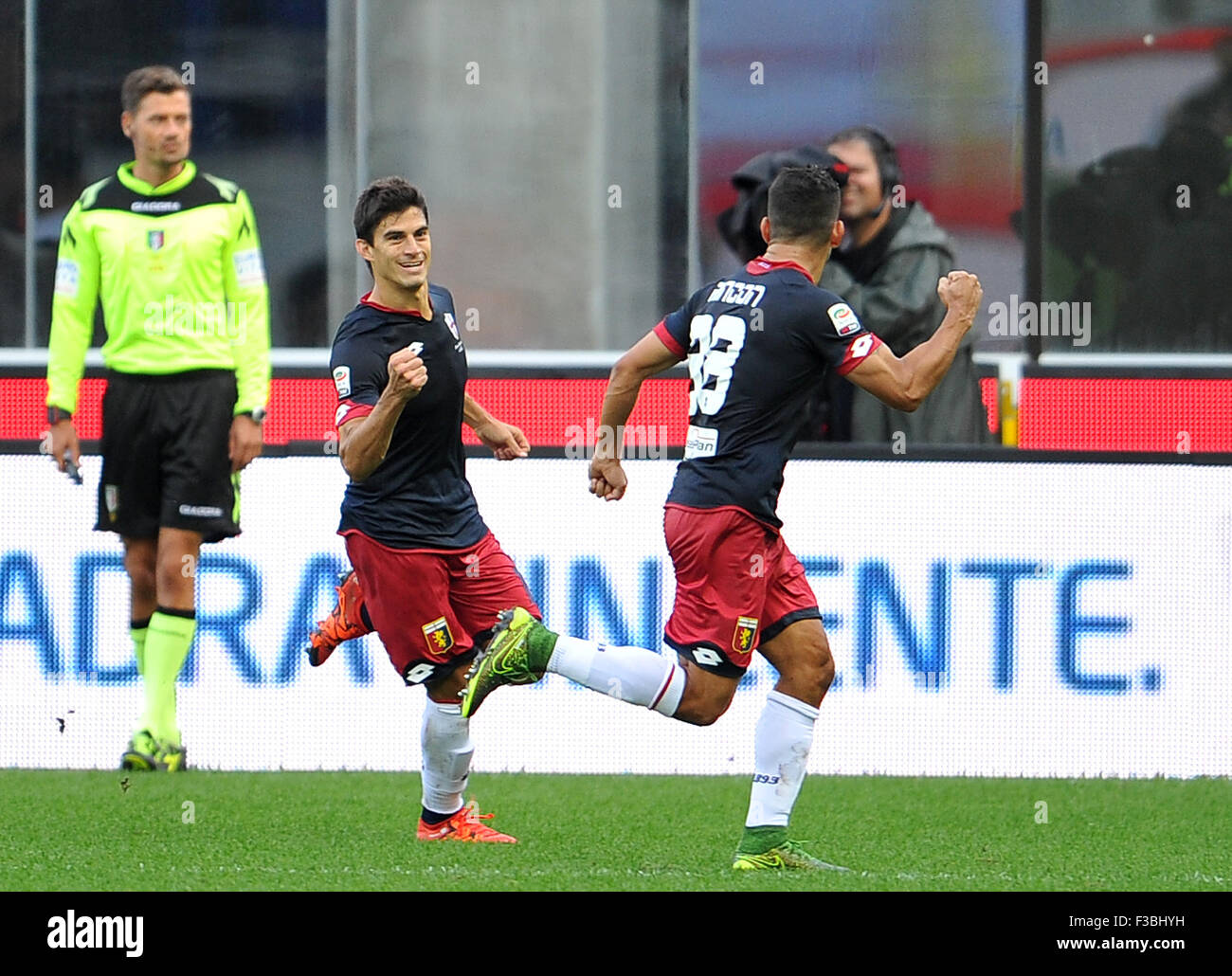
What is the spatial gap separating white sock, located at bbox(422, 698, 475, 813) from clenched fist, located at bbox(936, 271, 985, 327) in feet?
5.94

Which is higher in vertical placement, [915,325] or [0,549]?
[915,325]

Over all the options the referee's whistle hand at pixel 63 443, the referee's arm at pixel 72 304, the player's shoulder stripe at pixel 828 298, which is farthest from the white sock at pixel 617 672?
the referee's arm at pixel 72 304

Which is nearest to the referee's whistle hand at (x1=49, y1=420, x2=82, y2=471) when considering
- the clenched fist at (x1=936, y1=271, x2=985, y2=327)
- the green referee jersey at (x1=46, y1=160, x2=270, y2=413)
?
the green referee jersey at (x1=46, y1=160, x2=270, y2=413)

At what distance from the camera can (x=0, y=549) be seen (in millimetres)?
8297

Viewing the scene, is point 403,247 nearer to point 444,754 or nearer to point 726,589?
point 726,589

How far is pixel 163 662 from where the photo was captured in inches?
314

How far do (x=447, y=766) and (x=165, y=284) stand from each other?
2515 millimetres
